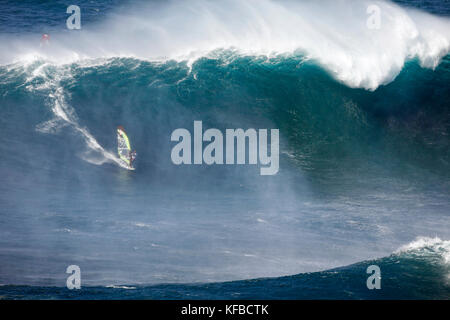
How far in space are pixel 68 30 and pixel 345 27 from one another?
352 inches

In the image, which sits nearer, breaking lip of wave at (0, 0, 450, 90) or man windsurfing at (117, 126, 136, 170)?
man windsurfing at (117, 126, 136, 170)

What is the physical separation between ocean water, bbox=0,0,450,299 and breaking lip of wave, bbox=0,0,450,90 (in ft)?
0.17

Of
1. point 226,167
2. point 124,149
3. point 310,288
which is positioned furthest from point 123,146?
point 310,288

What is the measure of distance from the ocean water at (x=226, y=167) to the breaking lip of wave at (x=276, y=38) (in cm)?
5

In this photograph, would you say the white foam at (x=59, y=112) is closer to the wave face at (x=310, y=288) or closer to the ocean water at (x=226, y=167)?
the ocean water at (x=226, y=167)

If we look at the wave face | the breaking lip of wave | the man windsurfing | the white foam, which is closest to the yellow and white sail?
the man windsurfing

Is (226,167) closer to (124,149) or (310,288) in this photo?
(124,149)

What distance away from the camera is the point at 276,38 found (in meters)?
17.4

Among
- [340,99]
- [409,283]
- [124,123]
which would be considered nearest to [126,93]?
[124,123]

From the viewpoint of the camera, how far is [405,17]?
1739 centimetres

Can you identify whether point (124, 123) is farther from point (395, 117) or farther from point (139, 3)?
point (395, 117)

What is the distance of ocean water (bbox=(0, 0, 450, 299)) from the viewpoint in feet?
31.6

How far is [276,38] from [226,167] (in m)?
5.14

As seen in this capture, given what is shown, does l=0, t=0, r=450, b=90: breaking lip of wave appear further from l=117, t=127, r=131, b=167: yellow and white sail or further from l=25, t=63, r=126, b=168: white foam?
l=117, t=127, r=131, b=167: yellow and white sail
